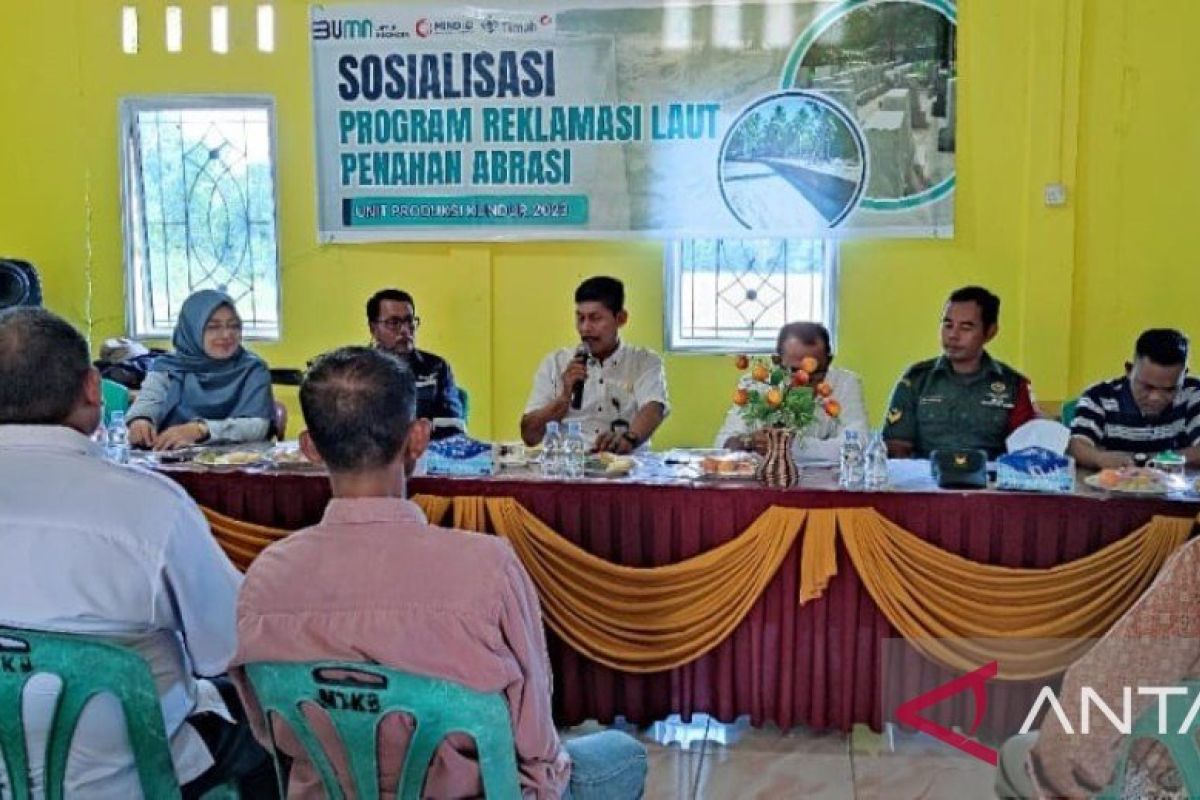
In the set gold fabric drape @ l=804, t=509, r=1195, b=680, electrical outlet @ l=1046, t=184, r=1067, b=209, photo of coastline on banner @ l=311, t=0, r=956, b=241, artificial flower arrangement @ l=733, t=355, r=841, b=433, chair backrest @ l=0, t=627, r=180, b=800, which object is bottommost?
gold fabric drape @ l=804, t=509, r=1195, b=680

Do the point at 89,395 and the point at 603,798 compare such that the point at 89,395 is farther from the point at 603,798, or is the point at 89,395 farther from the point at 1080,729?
the point at 1080,729

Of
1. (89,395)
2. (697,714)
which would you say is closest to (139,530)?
(89,395)

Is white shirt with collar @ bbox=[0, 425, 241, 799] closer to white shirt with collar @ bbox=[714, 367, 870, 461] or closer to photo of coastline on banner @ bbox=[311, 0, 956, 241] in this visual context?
white shirt with collar @ bbox=[714, 367, 870, 461]

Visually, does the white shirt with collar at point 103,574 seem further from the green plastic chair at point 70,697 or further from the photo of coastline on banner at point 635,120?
the photo of coastline on banner at point 635,120

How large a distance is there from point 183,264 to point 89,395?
3.88 metres

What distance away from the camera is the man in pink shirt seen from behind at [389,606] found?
4.66 feet

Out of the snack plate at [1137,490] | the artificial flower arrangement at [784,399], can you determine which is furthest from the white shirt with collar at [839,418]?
the snack plate at [1137,490]

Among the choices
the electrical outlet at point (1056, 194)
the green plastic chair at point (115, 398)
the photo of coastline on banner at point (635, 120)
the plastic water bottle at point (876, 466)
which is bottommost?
the plastic water bottle at point (876, 466)

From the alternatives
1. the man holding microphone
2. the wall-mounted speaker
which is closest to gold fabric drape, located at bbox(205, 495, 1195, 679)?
the man holding microphone

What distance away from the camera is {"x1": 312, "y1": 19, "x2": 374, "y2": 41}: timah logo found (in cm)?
504

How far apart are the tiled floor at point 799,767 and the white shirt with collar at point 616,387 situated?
1284mm

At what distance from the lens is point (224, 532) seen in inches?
121

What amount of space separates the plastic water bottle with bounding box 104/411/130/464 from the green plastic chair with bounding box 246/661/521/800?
207cm

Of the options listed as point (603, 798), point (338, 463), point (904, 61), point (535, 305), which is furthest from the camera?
point (535, 305)
